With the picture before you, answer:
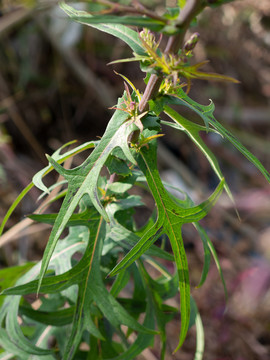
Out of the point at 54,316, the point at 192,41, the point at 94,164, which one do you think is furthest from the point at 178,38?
the point at 54,316

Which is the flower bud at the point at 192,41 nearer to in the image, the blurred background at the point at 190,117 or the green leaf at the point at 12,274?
the green leaf at the point at 12,274

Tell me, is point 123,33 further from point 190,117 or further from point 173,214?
point 190,117

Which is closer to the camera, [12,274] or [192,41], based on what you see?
[192,41]

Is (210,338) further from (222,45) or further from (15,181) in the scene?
(222,45)

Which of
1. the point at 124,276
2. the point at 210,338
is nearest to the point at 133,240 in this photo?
the point at 124,276

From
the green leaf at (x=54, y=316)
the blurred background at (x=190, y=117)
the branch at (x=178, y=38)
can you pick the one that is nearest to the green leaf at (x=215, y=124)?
the branch at (x=178, y=38)
